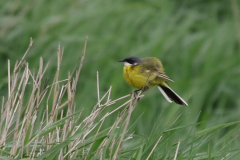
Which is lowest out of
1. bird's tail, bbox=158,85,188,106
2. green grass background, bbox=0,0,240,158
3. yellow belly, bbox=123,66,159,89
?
green grass background, bbox=0,0,240,158

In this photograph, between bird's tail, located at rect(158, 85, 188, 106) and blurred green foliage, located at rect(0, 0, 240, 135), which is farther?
blurred green foliage, located at rect(0, 0, 240, 135)

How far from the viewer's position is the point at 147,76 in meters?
4.46

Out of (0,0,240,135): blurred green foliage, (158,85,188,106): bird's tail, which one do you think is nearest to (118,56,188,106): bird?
(158,85,188,106): bird's tail

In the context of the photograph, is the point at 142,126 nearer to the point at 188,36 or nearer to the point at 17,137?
the point at 188,36

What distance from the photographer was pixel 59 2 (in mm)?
7641

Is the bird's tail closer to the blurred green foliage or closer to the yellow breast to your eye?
the yellow breast

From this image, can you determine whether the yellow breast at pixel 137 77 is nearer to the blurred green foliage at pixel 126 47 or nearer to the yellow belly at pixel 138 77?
the yellow belly at pixel 138 77

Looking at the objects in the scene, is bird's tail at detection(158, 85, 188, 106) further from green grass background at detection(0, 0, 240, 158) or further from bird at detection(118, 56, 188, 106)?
green grass background at detection(0, 0, 240, 158)

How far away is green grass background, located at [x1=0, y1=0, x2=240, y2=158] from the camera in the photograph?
6859mm

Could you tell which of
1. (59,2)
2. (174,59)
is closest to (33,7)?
(59,2)

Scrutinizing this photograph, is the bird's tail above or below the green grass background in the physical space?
above

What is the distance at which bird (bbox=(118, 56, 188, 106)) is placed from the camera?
438 centimetres

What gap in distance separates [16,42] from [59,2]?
107 cm

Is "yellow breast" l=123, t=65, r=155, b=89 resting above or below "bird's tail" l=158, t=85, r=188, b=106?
above
